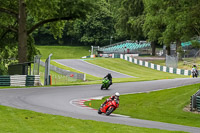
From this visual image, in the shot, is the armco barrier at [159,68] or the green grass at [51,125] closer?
the green grass at [51,125]

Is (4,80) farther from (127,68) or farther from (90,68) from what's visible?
(127,68)

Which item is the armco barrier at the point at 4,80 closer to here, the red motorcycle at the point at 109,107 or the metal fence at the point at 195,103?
the red motorcycle at the point at 109,107

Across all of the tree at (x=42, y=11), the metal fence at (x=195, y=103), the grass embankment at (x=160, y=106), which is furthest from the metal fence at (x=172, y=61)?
the metal fence at (x=195, y=103)

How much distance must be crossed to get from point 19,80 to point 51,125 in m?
16.8

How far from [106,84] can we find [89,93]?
8.14 feet

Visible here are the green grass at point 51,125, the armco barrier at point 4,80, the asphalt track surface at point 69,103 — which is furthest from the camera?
the armco barrier at point 4,80

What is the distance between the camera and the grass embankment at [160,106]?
1770 centimetres

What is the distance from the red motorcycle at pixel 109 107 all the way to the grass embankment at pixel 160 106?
109 centimetres

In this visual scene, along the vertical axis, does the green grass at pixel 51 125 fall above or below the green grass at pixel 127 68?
above

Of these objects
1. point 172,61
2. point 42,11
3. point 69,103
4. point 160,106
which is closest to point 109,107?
point 69,103

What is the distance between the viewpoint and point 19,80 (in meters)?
29.4

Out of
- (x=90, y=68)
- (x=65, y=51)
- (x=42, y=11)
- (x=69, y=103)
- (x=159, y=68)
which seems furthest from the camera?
(x=65, y=51)

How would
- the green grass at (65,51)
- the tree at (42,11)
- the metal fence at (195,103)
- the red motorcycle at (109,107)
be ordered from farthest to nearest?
the green grass at (65,51), the tree at (42,11), the metal fence at (195,103), the red motorcycle at (109,107)

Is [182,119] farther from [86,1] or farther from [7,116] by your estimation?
[86,1]
